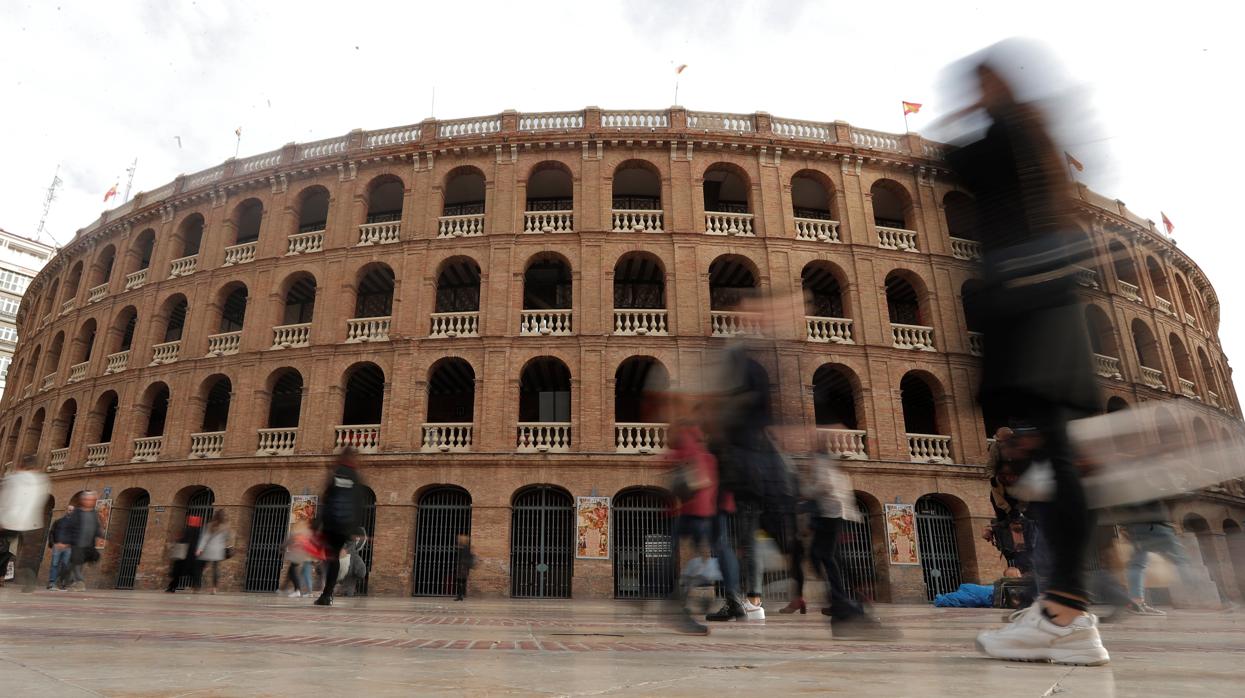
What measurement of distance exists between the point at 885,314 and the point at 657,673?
18.9 m

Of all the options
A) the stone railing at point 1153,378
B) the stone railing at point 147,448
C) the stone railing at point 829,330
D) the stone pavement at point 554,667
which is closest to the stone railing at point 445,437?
the stone railing at point 147,448

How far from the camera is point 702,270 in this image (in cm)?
1923

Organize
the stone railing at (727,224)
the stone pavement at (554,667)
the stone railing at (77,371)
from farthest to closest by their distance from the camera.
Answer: the stone railing at (77,371)
the stone railing at (727,224)
the stone pavement at (554,667)

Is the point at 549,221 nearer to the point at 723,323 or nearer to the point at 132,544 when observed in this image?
the point at 723,323

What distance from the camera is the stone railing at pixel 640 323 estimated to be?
61.0ft

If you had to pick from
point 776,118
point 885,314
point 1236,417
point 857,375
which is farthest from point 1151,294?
point 776,118

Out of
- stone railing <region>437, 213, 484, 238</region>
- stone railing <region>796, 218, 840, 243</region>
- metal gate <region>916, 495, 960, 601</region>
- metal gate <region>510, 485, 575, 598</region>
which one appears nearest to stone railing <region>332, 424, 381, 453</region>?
metal gate <region>510, 485, 575, 598</region>

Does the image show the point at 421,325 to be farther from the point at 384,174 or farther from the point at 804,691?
the point at 804,691

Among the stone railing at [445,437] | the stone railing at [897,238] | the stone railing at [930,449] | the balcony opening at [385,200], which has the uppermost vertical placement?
the balcony opening at [385,200]

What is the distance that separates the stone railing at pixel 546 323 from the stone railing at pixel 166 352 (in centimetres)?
1230

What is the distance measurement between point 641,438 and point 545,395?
488cm

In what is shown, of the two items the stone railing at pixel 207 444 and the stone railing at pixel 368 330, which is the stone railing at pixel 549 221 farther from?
the stone railing at pixel 207 444

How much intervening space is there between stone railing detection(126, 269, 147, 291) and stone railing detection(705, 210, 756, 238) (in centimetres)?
2099

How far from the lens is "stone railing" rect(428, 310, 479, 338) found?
19.0 meters
